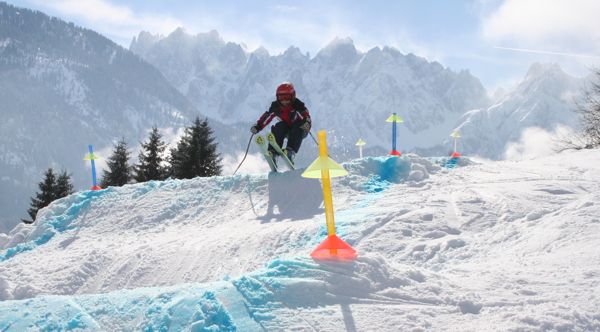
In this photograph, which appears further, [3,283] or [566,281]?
[3,283]

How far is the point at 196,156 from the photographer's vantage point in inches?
1012

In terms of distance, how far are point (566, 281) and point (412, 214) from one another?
2416mm

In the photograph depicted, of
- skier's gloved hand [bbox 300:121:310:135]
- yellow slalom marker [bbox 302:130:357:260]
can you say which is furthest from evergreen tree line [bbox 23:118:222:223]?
yellow slalom marker [bbox 302:130:357:260]

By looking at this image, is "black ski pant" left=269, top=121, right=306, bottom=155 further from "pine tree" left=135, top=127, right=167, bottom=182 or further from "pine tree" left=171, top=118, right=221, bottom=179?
"pine tree" left=135, top=127, right=167, bottom=182

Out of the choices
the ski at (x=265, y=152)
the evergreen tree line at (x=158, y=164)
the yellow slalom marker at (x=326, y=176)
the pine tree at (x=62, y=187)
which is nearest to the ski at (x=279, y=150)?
the ski at (x=265, y=152)

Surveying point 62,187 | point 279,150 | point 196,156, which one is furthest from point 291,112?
point 62,187

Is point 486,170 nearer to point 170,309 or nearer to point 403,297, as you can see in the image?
point 403,297

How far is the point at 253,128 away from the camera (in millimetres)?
9258

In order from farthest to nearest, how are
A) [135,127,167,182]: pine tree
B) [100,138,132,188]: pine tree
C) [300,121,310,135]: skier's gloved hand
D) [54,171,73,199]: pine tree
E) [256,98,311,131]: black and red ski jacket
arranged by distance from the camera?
[100,138,132,188]: pine tree → [54,171,73,199]: pine tree → [135,127,167,182]: pine tree → [256,98,311,131]: black and red ski jacket → [300,121,310,135]: skier's gloved hand

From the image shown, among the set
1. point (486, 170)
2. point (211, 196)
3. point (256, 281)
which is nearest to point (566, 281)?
point (256, 281)

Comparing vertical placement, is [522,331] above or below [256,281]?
below

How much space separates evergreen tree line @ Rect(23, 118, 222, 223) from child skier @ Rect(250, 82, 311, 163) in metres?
16.0

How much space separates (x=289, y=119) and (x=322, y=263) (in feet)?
20.0

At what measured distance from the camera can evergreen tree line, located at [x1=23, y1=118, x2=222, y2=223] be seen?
25.8 meters
